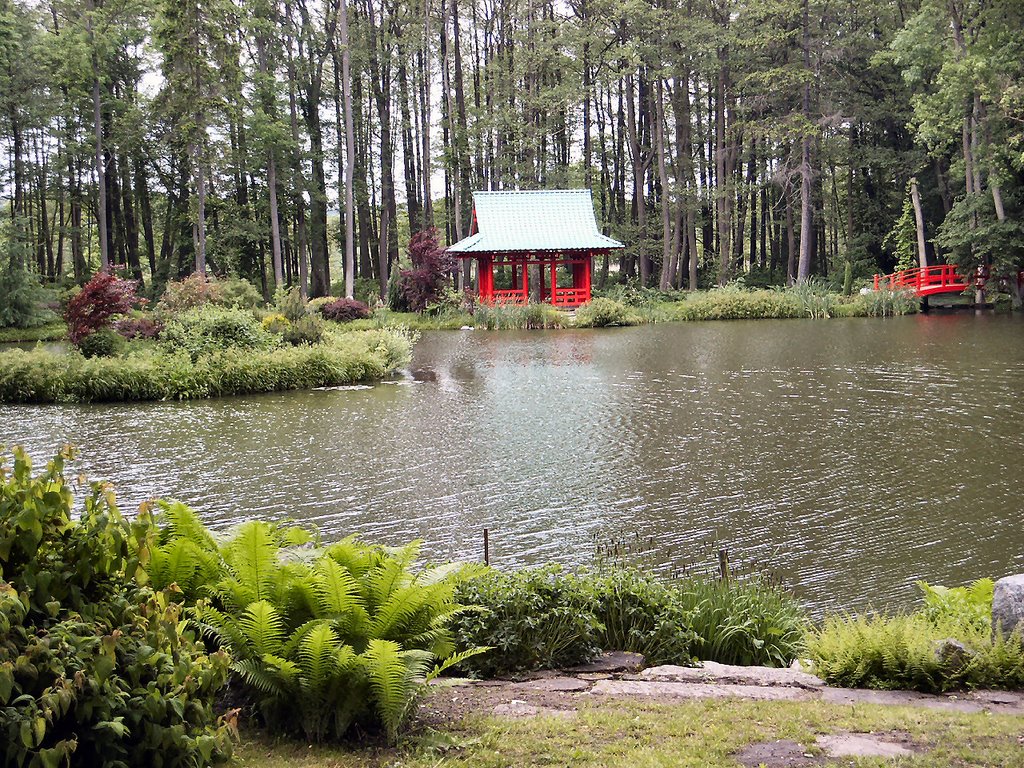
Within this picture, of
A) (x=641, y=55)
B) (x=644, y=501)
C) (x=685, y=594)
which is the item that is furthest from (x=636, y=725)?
(x=641, y=55)

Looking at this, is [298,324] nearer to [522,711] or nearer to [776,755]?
[522,711]

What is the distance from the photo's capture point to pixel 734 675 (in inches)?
194

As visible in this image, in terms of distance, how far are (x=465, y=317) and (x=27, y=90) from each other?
2268cm

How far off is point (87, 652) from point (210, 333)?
1650 centimetres

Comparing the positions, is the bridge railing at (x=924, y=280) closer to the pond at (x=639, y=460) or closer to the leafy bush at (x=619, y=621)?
the pond at (x=639, y=460)

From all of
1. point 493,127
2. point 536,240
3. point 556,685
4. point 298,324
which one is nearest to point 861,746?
point 556,685

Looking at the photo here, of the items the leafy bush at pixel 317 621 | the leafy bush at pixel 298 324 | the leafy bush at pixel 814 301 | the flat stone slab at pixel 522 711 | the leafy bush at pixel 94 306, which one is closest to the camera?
the leafy bush at pixel 317 621

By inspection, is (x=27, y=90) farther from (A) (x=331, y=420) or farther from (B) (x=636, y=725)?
(B) (x=636, y=725)

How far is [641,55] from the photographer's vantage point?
141 ft

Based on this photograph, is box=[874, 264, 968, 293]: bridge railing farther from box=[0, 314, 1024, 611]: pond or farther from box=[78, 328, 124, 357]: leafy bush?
box=[78, 328, 124, 357]: leafy bush

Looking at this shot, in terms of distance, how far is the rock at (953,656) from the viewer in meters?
4.68

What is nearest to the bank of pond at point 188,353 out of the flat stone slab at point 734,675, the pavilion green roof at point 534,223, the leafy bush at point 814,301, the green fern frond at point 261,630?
the flat stone slab at point 734,675

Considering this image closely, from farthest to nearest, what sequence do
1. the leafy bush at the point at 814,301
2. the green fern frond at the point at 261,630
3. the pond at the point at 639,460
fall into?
the leafy bush at the point at 814,301, the pond at the point at 639,460, the green fern frond at the point at 261,630

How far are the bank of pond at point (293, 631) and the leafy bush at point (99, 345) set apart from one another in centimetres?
1522
